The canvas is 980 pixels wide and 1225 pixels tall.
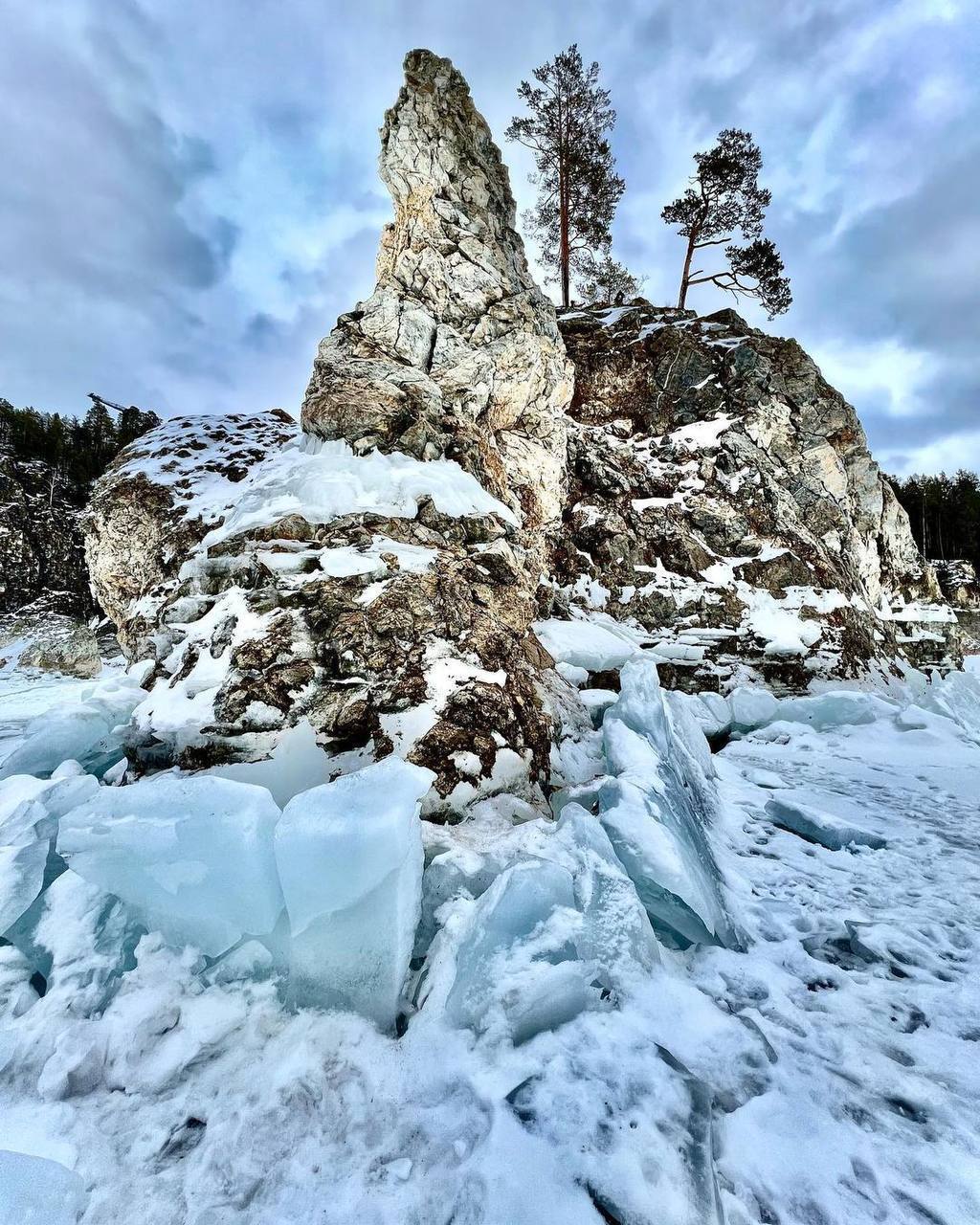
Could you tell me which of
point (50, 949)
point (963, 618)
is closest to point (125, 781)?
point (50, 949)

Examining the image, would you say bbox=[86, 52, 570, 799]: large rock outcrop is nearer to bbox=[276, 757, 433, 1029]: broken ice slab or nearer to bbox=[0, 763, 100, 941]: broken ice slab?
bbox=[0, 763, 100, 941]: broken ice slab

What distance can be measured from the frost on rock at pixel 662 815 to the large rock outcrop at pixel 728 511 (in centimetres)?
675

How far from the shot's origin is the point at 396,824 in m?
2.56

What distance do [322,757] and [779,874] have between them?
4236mm

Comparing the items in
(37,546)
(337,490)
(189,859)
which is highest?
(37,546)

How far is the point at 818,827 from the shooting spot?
4684mm

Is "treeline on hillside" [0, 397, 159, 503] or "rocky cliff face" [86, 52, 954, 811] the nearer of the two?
"rocky cliff face" [86, 52, 954, 811]

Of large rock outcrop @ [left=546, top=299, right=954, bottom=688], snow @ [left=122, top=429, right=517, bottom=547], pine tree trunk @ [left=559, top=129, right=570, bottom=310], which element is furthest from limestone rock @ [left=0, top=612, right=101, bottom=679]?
pine tree trunk @ [left=559, top=129, right=570, bottom=310]

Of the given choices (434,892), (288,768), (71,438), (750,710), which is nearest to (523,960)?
(434,892)

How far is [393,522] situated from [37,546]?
25879 mm

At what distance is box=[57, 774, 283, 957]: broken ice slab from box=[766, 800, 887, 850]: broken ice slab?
4831 mm

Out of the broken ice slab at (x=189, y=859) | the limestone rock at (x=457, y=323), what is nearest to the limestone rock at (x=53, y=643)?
the limestone rock at (x=457, y=323)

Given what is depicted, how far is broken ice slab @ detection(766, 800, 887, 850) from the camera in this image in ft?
14.8

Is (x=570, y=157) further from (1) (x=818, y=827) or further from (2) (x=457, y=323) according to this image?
(1) (x=818, y=827)
